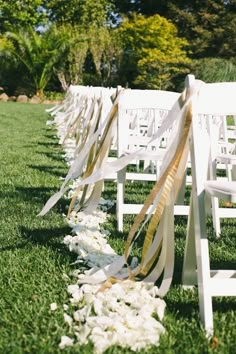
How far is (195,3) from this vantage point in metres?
46.6

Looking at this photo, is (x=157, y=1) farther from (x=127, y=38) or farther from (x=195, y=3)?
(x=127, y=38)

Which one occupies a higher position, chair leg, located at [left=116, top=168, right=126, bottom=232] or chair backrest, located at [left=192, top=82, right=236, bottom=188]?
chair backrest, located at [left=192, top=82, right=236, bottom=188]

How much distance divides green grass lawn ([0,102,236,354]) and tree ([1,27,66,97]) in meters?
29.5

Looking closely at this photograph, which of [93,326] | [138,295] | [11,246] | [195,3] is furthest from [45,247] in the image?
[195,3]

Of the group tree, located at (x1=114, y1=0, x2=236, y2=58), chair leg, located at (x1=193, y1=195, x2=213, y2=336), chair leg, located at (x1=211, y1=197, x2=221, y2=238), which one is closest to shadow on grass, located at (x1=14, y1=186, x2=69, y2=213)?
chair leg, located at (x1=211, y1=197, x2=221, y2=238)

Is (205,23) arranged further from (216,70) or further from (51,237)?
(51,237)

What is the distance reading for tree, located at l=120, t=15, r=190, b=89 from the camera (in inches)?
1501

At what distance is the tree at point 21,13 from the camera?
46.6 m

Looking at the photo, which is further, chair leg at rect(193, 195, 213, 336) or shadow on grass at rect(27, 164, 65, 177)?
shadow on grass at rect(27, 164, 65, 177)

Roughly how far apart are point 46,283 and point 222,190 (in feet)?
3.86

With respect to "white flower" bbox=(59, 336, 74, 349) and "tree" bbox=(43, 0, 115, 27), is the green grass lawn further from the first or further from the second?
"tree" bbox=(43, 0, 115, 27)

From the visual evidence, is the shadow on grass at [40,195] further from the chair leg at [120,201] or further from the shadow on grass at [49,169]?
the shadow on grass at [49,169]

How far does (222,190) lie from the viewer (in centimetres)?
288

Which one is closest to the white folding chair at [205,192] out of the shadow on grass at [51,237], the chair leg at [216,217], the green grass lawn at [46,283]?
the green grass lawn at [46,283]
